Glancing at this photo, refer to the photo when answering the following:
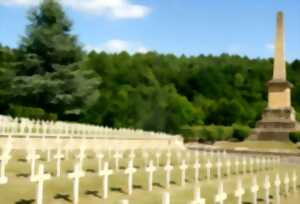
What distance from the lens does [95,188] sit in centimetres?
1147

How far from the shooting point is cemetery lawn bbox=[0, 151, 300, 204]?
9969 millimetres

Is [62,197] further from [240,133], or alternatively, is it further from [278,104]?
[240,133]

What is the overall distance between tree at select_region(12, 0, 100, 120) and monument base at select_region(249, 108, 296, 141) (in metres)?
18.5

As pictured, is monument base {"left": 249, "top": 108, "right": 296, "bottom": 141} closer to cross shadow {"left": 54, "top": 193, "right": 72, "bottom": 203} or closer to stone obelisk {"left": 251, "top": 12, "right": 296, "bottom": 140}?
stone obelisk {"left": 251, "top": 12, "right": 296, "bottom": 140}

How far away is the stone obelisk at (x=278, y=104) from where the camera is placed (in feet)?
170

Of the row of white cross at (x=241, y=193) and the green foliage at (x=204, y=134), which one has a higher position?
the green foliage at (x=204, y=134)

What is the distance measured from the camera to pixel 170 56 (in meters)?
108

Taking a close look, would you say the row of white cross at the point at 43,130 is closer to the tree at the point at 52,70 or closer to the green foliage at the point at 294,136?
the tree at the point at 52,70

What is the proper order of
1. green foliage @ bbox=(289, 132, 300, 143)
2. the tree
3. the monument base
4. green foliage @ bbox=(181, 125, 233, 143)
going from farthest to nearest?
green foliage @ bbox=(181, 125, 233, 143) < the monument base < green foliage @ bbox=(289, 132, 300, 143) < the tree

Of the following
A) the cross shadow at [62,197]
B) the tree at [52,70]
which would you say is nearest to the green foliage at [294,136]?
the tree at [52,70]

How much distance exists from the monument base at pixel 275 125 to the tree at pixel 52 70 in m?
18.5

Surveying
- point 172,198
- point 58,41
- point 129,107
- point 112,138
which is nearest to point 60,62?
point 58,41

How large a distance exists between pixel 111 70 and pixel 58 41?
3832 cm

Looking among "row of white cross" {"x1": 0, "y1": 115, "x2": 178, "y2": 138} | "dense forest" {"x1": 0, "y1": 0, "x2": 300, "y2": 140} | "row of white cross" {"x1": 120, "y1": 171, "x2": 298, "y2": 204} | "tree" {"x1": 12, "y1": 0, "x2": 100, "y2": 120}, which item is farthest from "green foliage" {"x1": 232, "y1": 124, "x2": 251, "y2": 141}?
"row of white cross" {"x1": 120, "y1": 171, "x2": 298, "y2": 204}
